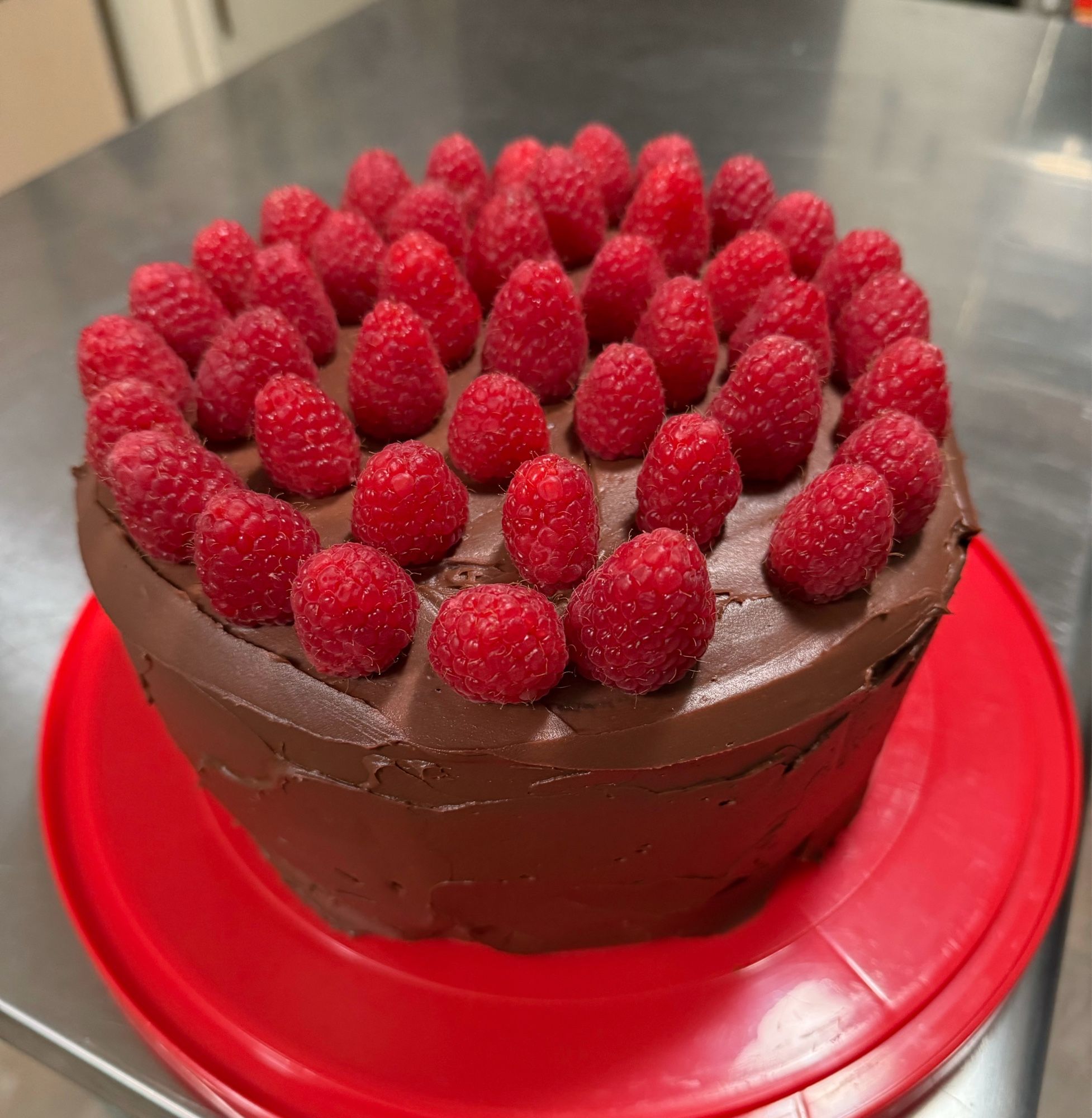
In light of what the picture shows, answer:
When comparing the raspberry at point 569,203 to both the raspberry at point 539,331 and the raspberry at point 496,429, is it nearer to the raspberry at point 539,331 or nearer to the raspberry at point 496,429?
the raspberry at point 539,331

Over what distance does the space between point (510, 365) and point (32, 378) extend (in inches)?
68.4

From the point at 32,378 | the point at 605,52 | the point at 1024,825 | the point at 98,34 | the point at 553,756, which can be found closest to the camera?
the point at 553,756

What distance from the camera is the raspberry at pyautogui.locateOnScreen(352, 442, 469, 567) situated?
3.55 feet

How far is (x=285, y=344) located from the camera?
128cm

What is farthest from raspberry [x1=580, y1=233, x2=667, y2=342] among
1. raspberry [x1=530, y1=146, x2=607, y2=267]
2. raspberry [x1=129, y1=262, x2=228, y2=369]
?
raspberry [x1=129, y1=262, x2=228, y2=369]

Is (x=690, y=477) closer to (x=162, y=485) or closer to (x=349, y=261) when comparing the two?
(x=162, y=485)

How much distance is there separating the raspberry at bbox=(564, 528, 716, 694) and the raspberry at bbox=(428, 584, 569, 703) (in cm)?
4

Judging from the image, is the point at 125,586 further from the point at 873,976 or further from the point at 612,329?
the point at 873,976

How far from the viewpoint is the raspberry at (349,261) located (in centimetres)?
150

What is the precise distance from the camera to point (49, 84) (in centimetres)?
340

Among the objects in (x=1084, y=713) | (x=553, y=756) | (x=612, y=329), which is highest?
(x=612, y=329)

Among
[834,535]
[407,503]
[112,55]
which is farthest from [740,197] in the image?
[112,55]

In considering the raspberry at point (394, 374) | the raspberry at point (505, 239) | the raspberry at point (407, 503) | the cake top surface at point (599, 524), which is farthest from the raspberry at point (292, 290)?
the raspberry at point (407, 503)

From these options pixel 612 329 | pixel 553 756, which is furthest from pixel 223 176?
pixel 553 756
